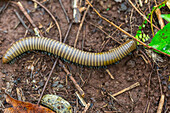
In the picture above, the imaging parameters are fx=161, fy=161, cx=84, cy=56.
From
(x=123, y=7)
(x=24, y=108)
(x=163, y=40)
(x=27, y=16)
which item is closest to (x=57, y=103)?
(x=24, y=108)

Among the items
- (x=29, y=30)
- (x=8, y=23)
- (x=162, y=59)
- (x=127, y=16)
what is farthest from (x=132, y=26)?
(x=8, y=23)

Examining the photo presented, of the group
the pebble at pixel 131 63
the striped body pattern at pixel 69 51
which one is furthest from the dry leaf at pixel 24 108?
the pebble at pixel 131 63

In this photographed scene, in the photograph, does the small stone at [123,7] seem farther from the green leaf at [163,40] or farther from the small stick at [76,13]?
the green leaf at [163,40]

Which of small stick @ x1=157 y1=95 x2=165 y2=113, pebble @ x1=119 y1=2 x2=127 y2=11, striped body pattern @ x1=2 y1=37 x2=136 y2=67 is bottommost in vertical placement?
small stick @ x1=157 y1=95 x2=165 y2=113

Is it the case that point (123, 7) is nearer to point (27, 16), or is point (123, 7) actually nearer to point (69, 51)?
point (69, 51)

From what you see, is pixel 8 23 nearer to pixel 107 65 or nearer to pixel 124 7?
pixel 107 65

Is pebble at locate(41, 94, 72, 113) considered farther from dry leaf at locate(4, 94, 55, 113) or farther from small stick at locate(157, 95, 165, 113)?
small stick at locate(157, 95, 165, 113)

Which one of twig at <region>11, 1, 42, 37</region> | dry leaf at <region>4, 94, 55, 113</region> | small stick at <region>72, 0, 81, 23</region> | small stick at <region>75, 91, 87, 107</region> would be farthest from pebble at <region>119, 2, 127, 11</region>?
dry leaf at <region>4, 94, 55, 113</region>
